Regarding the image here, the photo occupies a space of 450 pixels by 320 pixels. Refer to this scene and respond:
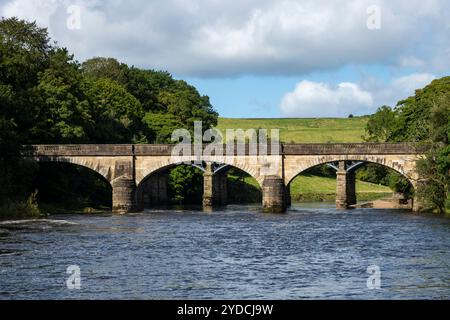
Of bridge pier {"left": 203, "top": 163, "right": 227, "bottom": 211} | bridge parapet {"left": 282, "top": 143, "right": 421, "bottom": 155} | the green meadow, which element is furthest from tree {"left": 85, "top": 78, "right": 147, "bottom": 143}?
bridge parapet {"left": 282, "top": 143, "right": 421, "bottom": 155}

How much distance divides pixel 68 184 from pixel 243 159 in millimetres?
18351

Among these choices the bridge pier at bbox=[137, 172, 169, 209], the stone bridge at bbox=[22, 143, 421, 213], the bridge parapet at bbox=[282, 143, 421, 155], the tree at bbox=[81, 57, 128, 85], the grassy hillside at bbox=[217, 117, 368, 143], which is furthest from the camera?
the grassy hillside at bbox=[217, 117, 368, 143]

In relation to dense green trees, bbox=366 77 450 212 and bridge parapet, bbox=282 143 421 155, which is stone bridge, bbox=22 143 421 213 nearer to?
bridge parapet, bbox=282 143 421 155

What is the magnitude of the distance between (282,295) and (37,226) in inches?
1358

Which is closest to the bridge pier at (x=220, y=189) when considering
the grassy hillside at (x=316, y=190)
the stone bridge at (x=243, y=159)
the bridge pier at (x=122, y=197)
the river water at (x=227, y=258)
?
the stone bridge at (x=243, y=159)

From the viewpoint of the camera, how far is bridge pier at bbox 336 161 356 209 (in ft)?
311

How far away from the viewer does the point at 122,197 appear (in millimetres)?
89000

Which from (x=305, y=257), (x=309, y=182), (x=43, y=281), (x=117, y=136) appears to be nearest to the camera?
(x=43, y=281)

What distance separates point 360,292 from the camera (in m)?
38.7

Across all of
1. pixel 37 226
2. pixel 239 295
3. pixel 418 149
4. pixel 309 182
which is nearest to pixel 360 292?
pixel 239 295

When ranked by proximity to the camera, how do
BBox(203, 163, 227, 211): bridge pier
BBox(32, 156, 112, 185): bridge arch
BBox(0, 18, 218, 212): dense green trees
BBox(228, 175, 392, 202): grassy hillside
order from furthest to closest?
BBox(228, 175, 392, 202): grassy hillside, BBox(203, 163, 227, 211): bridge pier, BBox(32, 156, 112, 185): bridge arch, BBox(0, 18, 218, 212): dense green trees

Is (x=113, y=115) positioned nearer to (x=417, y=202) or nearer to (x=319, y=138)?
(x=417, y=202)

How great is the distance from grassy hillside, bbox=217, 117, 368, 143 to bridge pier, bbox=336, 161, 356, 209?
61122 millimetres

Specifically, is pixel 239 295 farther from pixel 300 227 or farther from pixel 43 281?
pixel 300 227
